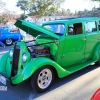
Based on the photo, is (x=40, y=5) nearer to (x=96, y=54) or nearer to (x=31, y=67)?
(x=96, y=54)

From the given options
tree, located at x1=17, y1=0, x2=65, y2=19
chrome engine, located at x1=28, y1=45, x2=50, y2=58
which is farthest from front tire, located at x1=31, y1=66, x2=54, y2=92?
tree, located at x1=17, y1=0, x2=65, y2=19

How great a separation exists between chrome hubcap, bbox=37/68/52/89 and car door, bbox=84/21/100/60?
1.75 m

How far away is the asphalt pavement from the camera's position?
323 centimetres

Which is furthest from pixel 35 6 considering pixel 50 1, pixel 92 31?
pixel 92 31

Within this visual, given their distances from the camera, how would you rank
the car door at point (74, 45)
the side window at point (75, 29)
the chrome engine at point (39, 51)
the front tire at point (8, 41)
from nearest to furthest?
1. the chrome engine at point (39, 51)
2. the car door at point (74, 45)
3. the side window at point (75, 29)
4. the front tire at point (8, 41)

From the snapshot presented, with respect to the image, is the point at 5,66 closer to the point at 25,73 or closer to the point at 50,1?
the point at 25,73

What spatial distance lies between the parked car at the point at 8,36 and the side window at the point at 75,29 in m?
7.23

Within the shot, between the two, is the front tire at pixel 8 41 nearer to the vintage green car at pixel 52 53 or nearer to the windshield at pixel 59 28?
the vintage green car at pixel 52 53

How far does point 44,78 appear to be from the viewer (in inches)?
137

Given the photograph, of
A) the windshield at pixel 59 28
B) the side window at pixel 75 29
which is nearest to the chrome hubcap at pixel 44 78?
the windshield at pixel 59 28

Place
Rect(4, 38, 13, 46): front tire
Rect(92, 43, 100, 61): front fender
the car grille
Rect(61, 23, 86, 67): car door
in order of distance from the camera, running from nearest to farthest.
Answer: the car grille → Rect(61, 23, 86, 67): car door → Rect(92, 43, 100, 61): front fender → Rect(4, 38, 13, 46): front tire

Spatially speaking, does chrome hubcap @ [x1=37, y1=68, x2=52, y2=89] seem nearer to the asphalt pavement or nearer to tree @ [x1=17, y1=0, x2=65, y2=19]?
the asphalt pavement

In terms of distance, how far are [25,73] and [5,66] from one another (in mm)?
982

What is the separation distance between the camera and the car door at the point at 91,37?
4605 millimetres
